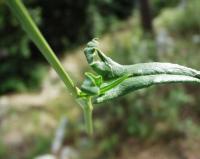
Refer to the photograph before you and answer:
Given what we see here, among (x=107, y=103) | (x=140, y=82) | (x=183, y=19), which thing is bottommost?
(x=107, y=103)

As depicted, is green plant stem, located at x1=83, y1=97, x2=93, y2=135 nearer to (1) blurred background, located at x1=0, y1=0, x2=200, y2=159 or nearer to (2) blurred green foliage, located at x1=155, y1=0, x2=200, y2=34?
(1) blurred background, located at x1=0, y1=0, x2=200, y2=159

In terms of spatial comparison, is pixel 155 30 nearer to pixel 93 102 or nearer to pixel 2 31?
pixel 2 31

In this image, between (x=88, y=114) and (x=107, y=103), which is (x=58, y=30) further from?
(x=88, y=114)

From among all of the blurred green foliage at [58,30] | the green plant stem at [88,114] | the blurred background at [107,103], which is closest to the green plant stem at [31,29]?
the green plant stem at [88,114]

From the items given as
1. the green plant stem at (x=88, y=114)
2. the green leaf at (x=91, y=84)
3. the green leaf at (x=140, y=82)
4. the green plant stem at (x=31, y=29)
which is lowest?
the green leaf at (x=140, y=82)

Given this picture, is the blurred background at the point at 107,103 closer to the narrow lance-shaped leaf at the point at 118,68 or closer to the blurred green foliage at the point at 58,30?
the blurred green foliage at the point at 58,30

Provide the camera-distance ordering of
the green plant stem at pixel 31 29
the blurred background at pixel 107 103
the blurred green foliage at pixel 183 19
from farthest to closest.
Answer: the blurred green foliage at pixel 183 19 < the blurred background at pixel 107 103 < the green plant stem at pixel 31 29

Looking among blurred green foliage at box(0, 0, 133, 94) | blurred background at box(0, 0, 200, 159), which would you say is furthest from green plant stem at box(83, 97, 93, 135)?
blurred green foliage at box(0, 0, 133, 94)

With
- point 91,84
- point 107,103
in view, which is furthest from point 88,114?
point 107,103
